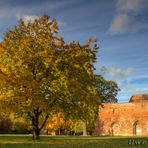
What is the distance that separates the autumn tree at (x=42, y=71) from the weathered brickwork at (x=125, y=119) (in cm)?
3771

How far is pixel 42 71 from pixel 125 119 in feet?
135

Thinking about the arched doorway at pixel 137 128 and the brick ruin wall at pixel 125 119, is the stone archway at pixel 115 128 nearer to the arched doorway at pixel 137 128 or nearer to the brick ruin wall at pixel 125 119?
the brick ruin wall at pixel 125 119

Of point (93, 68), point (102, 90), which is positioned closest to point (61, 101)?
point (93, 68)

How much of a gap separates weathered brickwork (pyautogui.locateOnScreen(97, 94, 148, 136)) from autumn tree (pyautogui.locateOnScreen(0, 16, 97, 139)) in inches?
1485

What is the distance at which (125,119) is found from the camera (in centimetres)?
7369

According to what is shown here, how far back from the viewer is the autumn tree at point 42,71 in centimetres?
3412

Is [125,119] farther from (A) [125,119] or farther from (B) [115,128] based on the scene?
(B) [115,128]

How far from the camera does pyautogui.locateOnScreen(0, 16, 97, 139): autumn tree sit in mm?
34125

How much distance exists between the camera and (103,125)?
75.4 metres

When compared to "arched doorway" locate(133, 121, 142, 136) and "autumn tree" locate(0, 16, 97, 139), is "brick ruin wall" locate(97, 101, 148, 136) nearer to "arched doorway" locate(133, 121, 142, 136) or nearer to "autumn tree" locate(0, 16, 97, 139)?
"arched doorway" locate(133, 121, 142, 136)

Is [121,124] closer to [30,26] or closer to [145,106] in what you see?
[145,106]

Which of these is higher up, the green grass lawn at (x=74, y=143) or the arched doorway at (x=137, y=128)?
the arched doorway at (x=137, y=128)

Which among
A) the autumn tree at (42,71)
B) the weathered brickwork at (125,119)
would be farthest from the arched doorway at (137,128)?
the autumn tree at (42,71)

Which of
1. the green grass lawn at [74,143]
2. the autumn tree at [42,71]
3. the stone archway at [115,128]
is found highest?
the autumn tree at [42,71]
